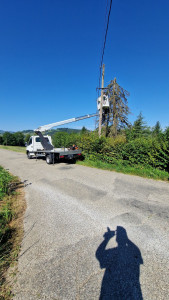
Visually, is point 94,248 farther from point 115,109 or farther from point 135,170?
point 115,109

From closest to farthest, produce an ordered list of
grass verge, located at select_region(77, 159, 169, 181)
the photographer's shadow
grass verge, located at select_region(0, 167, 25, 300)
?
the photographer's shadow, grass verge, located at select_region(0, 167, 25, 300), grass verge, located at select_region(77, 159, 169, 181)

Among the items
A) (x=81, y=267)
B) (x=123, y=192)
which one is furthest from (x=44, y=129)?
(x=81, y=267)

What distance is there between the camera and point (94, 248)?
1.96 m

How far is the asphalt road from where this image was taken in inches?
55.5

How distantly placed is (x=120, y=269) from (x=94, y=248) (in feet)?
1.58

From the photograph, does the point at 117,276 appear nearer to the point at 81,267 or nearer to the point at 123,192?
the point at 81,267

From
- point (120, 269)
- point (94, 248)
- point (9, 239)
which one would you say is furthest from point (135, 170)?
point (9, 239)

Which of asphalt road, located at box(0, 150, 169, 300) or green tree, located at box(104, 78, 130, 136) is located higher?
green tree, located at box(104, 78, 130, 136)

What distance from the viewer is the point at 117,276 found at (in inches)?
60.3

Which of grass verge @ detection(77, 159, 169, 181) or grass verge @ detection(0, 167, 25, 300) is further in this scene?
grass verge @ detection(77, 159, 169, 181)

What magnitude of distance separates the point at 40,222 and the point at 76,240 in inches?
39.2

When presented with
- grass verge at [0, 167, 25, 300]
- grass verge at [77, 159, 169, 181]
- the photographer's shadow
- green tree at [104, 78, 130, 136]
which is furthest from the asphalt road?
green tree at [104, 78, 130, 136]

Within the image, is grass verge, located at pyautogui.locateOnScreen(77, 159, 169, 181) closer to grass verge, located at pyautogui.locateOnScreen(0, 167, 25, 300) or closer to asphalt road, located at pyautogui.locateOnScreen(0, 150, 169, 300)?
asphalt road, located at pyautogui.locateOnScreen(0, 150, 169, 300)

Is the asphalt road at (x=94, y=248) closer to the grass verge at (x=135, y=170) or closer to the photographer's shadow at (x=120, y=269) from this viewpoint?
the photographer's shadow at (x=120, y=269)
